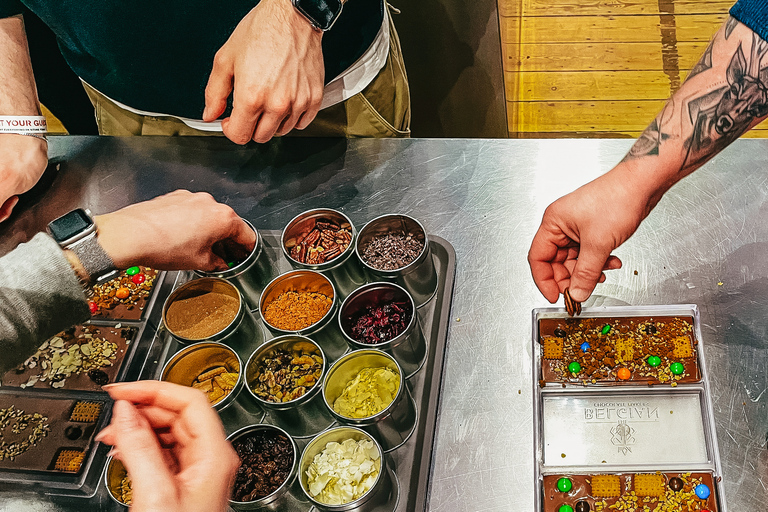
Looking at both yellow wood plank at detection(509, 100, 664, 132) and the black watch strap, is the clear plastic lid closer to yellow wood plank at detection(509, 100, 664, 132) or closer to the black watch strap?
the black watch strap

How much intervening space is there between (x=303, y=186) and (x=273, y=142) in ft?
0.67

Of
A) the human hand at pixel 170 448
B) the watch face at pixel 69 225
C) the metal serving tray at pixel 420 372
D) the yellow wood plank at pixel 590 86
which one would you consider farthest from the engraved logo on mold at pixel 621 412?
the yellow wood plank at pixel 590 86

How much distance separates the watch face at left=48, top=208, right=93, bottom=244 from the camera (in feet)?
4.34

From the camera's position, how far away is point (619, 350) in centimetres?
130

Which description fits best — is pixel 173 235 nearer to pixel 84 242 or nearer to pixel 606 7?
pixel 84 242

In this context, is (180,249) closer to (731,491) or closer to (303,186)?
(303,186)

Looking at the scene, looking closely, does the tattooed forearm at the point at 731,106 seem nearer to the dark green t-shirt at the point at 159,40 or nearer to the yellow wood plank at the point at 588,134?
Answer: the dark green t-shirt at the point at 159,40

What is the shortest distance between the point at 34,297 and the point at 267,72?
689mm

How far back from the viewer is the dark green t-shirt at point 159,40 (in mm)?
1458

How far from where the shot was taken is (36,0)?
1445 mm

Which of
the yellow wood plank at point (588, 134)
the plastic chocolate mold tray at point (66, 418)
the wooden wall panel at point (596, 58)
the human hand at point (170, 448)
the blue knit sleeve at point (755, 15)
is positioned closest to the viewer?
the human hand at point (170, 448)

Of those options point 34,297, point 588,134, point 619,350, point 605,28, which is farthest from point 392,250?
point 605,28

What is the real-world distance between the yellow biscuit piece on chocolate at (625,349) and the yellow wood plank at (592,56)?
2.03 metres

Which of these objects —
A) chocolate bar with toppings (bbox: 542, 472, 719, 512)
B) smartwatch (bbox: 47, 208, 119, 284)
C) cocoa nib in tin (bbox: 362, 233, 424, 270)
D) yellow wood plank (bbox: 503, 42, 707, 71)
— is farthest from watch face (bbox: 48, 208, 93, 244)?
yellow wood plank (bbox: 503, 42, 707, 71)
